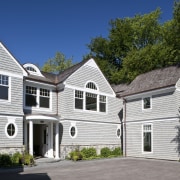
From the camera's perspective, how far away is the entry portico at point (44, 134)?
775 inches

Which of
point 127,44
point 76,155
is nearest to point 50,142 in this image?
point 76,155

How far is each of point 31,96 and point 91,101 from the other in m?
5.51

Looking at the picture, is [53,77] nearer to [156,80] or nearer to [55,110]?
[55,110]

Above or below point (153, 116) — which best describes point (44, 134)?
below

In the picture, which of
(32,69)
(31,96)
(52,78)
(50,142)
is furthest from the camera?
(52,78)

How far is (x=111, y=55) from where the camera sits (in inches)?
1731

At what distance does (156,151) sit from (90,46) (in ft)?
88.8

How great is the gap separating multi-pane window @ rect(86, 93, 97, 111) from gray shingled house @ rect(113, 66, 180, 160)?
2.68 meters

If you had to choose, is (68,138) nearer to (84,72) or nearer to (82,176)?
A: (84,72)

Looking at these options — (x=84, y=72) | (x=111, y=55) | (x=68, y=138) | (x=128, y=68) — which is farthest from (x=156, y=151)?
(x=111, y=55)

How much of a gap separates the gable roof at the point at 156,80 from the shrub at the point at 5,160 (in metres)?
11.8

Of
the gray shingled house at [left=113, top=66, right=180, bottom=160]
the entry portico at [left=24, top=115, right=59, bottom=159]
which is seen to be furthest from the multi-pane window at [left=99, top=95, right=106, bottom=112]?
the entry portico at [left=24, top=115, right=59, bottom=159]

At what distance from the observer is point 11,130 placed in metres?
18.3

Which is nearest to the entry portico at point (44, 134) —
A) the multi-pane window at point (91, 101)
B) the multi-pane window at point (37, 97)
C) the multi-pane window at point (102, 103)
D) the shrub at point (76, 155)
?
the shrub at point (76, 155)
